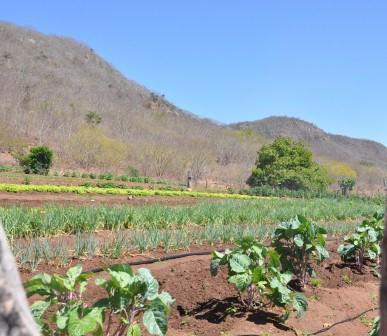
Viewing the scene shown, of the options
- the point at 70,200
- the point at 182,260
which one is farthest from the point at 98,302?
the point at 70,200

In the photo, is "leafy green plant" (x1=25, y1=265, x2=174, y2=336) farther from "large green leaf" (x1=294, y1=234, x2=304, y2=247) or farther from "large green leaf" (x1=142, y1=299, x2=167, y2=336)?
A: "large green leaf" (x1=294, y1=234, x2=304, y2=247)

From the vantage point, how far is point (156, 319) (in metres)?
2.67

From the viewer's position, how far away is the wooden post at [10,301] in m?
0.83

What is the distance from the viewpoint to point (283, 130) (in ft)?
365

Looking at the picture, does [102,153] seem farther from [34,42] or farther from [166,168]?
[34,42]

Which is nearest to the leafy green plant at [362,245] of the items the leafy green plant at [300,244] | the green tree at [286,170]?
the leafy green plant at [300,244]

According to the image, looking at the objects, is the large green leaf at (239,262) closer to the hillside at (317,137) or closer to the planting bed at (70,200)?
the planting bed at (70,200)

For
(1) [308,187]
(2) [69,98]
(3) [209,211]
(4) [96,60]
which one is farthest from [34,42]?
(3) [209,211]

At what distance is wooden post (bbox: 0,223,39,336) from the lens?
826 millimetres

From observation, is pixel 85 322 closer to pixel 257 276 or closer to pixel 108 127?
pixel 257 276

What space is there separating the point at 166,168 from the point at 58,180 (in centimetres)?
1683

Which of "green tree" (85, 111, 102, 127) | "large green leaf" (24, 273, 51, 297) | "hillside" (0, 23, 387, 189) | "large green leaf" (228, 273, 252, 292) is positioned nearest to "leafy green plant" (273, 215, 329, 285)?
"large green leaf" (228, 273, 252, 292)

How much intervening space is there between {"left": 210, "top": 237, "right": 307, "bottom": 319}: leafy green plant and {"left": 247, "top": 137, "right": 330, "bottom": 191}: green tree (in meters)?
27.2

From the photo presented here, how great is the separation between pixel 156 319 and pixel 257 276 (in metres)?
1.67
